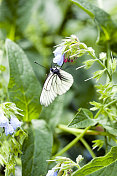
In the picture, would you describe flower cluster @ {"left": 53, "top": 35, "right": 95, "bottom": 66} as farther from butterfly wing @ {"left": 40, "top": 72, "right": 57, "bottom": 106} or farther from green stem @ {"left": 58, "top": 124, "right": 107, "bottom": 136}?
green stem @ {"left": 58, "top": 124, "right": 107, "bottom": 136}

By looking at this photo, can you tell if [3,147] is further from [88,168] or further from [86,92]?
[86,92]

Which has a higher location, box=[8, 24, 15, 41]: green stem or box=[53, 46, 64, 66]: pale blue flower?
box=[8, 24, 15, 41]: green stem

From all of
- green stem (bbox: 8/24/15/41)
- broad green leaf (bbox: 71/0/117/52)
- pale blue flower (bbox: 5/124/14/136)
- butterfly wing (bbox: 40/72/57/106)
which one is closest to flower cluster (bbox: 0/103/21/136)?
pale blue flower (bbox: 5/124/14/136)

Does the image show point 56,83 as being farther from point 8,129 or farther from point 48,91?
point 8,129

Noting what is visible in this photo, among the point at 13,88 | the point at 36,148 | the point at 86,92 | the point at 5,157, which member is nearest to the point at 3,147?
the point at 5,157

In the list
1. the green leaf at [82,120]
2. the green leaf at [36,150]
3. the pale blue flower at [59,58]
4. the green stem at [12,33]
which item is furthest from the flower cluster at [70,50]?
the green stem at [12,33]

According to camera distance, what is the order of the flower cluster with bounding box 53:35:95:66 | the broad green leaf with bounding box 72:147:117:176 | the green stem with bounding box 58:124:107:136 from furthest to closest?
the green stem with bounding box 58:124:107:136
the flower cluster with bounding box 53:35:95:66
the broad green leaf with bounding box 72:147:117:176

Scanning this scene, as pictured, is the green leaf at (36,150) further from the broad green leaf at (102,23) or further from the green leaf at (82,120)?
the broad green leaf at (102,23)
